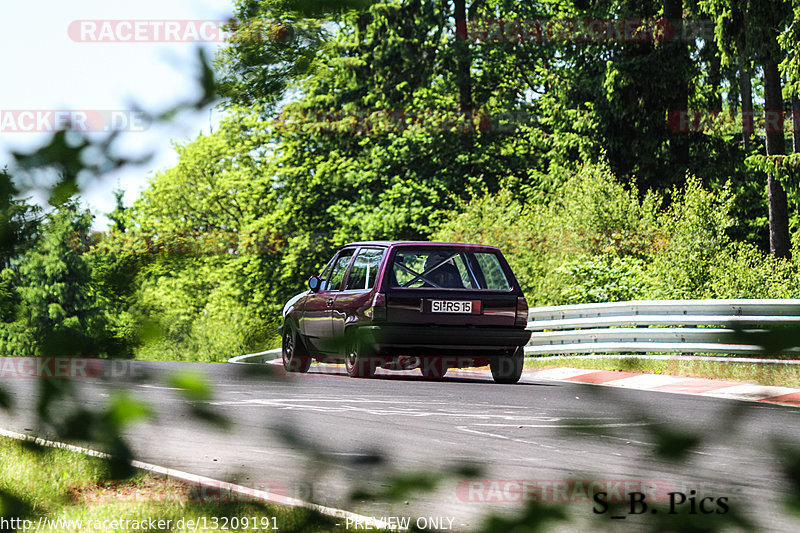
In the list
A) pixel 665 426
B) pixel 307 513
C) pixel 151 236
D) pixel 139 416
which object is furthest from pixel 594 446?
pixel 151 236

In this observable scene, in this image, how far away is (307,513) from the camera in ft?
5.58

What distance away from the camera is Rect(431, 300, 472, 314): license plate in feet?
40.3

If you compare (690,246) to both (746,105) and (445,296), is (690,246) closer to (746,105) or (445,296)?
(445,296)

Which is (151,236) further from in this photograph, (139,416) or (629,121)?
(629,121)

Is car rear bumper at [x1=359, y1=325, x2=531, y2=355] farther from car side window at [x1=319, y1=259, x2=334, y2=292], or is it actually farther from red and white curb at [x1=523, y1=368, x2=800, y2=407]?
car side window at [x1=319, y1=259, x2=334, y2=292]

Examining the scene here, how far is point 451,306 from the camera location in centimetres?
1234

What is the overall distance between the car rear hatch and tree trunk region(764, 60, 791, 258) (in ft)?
62.1

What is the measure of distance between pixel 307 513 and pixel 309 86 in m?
0.67

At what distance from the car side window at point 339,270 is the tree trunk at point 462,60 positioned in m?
23.3

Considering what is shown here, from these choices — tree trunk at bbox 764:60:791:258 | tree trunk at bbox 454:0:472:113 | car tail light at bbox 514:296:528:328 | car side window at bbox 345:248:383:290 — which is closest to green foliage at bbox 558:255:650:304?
car tail light at bbox 514:296:528:328

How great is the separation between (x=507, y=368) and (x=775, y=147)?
19790mm

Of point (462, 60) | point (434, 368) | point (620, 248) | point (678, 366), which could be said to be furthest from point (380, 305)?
point (462, 60)

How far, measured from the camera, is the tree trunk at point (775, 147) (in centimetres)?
3072

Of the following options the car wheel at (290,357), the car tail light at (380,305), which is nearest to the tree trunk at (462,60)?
the car tail light at (380,305)
